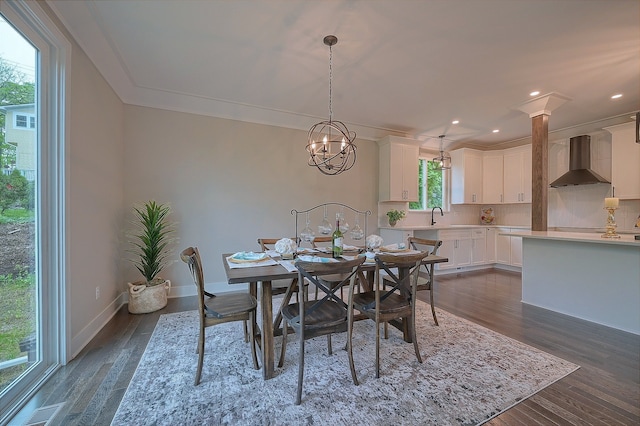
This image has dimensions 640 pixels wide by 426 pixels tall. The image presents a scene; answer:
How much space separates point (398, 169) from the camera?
17.4ft

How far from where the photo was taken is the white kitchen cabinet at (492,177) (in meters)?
6.17

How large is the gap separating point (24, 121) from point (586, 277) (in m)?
5.50

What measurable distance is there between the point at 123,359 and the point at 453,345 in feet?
9.50

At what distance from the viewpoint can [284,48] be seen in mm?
2730

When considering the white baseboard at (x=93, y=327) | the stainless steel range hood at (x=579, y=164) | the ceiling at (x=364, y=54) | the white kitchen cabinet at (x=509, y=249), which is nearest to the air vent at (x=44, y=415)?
the white baseboard at (x=93, y=327)

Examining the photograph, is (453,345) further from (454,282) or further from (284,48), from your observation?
(284,48)

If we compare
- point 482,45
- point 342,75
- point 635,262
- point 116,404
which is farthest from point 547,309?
point 116,404

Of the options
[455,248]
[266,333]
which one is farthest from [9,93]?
[455,248]

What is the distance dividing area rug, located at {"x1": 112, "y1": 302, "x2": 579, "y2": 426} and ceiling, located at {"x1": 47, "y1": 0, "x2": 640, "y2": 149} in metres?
2.88

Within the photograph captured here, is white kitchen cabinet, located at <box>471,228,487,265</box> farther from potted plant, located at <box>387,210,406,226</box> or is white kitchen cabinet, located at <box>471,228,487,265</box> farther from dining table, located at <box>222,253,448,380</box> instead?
dining table, located at <box>222,253,448,380</box>

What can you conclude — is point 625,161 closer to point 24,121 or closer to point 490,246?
point 490,246

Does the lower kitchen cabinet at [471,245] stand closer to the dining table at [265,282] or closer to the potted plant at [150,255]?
the dining table at [265,282]

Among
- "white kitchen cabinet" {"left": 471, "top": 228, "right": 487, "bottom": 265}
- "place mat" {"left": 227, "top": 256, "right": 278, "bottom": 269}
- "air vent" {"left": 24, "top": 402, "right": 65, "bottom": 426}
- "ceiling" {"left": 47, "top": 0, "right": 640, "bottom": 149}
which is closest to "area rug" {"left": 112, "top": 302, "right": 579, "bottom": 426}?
"air vent" {"left": 24, "top": 402, "right": 65, "bottom": 426}

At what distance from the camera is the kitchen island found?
2826 millimetres
